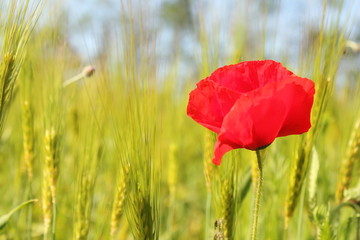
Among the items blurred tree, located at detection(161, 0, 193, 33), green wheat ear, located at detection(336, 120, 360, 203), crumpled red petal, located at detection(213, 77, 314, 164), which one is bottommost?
blurred tree, located at detection(161, 0, 193, 33)

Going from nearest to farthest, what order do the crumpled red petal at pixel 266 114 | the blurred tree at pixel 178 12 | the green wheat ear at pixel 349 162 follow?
the crumpled red petal at pixel 266 114 → the green wheat ear at pixel 349 162 → the blurred tree at pixel 178 12

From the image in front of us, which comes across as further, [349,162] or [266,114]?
[349,162]

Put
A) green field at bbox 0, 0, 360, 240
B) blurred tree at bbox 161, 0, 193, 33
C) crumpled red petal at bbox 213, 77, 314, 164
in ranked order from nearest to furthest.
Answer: crumpled red petal at bbox 213, 77, 314, 164
green field at bbox 0, 0, 360, 240
blurred tree at bbox 161, 0, 193, 33

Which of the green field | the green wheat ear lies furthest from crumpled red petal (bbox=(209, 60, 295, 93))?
the green wheat ear

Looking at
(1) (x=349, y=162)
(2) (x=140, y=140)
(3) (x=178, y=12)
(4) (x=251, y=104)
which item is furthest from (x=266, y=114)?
(3) (x=178, y=12)

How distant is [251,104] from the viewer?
53cm

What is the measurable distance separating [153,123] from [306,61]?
1.09ft

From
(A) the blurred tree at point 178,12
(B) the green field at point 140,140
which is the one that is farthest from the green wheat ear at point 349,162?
(A) the blurred tree at point 178,12

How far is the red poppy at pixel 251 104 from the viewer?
1.73 feet

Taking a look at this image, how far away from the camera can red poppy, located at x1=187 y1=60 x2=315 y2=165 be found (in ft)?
1.73

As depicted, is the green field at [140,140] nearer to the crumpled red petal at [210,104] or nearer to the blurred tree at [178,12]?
the crumpled red petal at [210,104]

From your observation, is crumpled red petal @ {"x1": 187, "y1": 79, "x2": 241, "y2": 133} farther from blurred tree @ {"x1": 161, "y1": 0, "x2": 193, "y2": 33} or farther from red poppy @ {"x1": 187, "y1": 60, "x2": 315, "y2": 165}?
blurred tree @ {"x1": 161, "y1": 0, "x2": 193, "y2": 33}

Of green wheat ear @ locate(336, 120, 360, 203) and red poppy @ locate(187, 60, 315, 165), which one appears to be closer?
red poppy @ locate(187, 60, 315, 165)

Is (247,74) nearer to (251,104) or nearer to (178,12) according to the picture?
(251,104)
